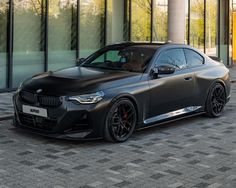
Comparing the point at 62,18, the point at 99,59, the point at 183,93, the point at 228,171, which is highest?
the point at 62,18

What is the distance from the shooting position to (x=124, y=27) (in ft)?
53.5

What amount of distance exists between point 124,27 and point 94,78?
9324 millimetres

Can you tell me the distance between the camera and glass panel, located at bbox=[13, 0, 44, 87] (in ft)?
41.0

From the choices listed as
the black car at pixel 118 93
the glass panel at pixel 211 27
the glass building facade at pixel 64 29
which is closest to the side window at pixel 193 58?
the black car at pixel 118 93

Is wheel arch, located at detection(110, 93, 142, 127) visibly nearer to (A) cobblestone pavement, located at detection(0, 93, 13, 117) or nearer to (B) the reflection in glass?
(A) cobblestone pavement, located at detection(0, 93, 13, 117)

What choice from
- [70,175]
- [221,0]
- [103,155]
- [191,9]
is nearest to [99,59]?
[103,155]

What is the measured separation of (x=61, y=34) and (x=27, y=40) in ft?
4.20

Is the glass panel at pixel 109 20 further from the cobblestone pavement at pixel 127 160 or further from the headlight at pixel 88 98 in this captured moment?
the headlight at pixel 88 98

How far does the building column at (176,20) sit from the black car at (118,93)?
5.34m

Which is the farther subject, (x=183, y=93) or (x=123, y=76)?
(x=183, y=93)

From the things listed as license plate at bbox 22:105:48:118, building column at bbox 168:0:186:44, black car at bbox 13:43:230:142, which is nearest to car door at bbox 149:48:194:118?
black car at bbox 13:43:230:142

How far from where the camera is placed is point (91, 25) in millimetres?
14797

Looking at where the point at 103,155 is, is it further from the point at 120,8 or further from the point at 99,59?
the point at 120,8

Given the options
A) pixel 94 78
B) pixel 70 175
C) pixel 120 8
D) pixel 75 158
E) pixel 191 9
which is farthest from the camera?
Answer: pixel 191 9
